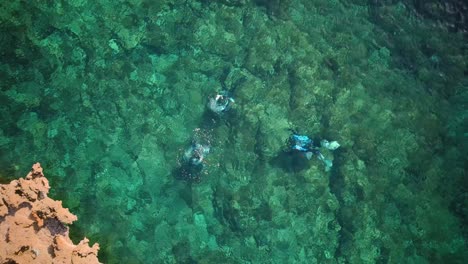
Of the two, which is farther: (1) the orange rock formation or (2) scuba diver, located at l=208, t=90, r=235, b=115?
(2) scuba diver, located at l=208, t=90, r=235, b=115

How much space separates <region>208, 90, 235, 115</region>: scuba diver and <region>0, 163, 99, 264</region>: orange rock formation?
2.45 metres

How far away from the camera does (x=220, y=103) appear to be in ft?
17.3

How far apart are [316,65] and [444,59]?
202 cm

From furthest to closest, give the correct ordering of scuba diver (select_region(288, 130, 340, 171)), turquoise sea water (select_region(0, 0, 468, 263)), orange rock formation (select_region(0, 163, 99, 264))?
1. scuba diver (select_region(288, 130, 340, 171))
2. turquoise sea water (select_region(0, 0, 468, 263))
3. orange rock formation (select_region(0, 163, 99, 264))

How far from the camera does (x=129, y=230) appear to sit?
472 cm

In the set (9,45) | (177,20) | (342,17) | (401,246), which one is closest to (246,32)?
(177,20)

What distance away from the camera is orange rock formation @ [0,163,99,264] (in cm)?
358

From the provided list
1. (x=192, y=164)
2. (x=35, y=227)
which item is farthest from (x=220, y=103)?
(x=35, y=227)

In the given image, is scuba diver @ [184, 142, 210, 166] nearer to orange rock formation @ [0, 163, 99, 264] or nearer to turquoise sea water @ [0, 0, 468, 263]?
turquoise sea water @ [0, 0, 468, 263]

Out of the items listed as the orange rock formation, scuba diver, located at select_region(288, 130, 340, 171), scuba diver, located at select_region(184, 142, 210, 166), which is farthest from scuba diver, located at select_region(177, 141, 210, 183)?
the orange rock formation

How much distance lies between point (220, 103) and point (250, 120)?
1.77 feet

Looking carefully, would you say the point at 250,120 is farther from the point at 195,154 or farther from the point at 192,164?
the point at 192,164

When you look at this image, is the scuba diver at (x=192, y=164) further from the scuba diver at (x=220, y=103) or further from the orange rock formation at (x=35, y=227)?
the orange rock formation at (x=35, y=227)

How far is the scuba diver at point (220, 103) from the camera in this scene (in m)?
5.25
